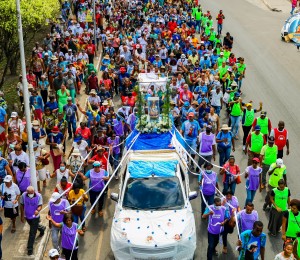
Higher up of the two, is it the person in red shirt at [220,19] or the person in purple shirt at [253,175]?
the person in red shirt at [220,19]

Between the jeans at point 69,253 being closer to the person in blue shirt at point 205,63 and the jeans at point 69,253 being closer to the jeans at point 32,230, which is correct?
the jeans at point 32,230

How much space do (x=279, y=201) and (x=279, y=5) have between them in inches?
1377

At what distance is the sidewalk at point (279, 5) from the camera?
137 ft

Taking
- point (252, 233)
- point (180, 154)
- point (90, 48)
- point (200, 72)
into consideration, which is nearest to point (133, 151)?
point (180, 154)

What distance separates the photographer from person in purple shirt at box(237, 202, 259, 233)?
10.3 meters

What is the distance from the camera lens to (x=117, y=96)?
855 inches

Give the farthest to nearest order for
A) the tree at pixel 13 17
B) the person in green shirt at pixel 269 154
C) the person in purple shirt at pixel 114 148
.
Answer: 1. the tree at pixel 13 17
2. the person in purple shirt at pixel 114 148
3. the person in green shirt at pixel 269 154

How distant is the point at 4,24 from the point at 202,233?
1216cm

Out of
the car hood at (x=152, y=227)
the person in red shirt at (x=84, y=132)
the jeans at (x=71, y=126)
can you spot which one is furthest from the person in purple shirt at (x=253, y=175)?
the jeans at (x=71, y=126)

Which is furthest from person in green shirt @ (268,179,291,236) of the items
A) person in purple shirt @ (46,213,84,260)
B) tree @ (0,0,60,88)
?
tree @ (0,0,60,88)

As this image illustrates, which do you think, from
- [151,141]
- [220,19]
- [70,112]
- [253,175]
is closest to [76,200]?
[151,141]

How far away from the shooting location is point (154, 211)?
10.7 metres

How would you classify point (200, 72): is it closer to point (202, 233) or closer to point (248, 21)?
point (202, 233)

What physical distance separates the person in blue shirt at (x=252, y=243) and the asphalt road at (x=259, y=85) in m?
1.67
